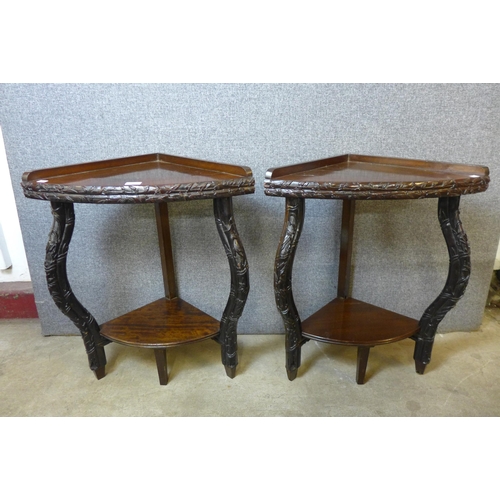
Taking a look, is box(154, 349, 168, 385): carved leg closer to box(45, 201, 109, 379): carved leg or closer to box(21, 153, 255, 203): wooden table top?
box(45, 201, 109, 379): carved leg

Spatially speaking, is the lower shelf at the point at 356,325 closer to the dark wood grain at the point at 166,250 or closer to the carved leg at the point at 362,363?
the carved leg at the point at 362,363

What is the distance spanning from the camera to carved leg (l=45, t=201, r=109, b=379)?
1.14m

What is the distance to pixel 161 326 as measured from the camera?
1.34 m

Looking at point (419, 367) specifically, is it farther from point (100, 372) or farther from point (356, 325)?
point (100, 372)

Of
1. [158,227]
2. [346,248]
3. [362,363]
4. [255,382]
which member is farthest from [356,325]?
[158,227]

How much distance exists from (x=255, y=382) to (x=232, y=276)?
419 mm

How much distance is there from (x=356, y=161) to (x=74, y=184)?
2.92 feet

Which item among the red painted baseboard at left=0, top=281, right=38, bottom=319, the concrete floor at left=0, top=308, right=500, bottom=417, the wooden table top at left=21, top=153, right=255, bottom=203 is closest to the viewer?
the wooden table top at left=21, top=153, right=255, bottom=203

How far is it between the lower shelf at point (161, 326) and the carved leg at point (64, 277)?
2.1 inches

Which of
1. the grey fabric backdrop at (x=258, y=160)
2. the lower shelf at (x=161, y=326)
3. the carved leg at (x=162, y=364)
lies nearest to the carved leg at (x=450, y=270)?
the grey fabric backdrop at (x=258, y=160)

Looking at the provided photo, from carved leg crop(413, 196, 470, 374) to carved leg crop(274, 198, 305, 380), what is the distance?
1.37 feet

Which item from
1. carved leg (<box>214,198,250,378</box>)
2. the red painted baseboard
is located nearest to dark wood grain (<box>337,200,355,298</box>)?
carved leg (<box>214,198,250,378</box>)

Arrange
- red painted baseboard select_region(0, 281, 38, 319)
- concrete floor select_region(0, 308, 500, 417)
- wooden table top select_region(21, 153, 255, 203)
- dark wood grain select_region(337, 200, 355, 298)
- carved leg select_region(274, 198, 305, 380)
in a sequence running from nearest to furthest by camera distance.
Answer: wooden table top select_region(21, 153, 255, 203) < carved leg select_region(274, 198, 305, 380) < concrete floor select_region(0, 308, 500, 417) < dark wood grain select_region(337, 200, 355, 298) < red painted baseboard select_region(0, 281, 38, 319)

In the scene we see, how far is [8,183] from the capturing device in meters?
1.61
